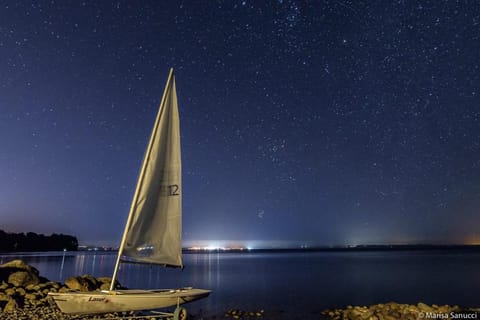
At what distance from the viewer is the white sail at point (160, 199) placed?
16.9 m

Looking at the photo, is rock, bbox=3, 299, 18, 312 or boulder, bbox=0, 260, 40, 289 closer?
rock, bbox=3, 299, 18, 312

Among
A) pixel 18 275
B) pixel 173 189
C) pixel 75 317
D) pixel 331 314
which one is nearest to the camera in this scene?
pixel 173 189

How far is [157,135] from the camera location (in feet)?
56.3

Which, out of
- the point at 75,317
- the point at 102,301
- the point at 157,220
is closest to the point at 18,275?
the point at 75,317

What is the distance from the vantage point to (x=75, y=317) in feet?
63.3

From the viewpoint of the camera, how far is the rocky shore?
2062 centimetres

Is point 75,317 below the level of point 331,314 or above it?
above

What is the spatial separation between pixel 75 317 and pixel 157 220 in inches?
310

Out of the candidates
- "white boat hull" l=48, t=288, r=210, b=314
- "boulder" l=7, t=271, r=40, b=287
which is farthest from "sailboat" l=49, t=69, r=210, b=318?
"boulder" l=7, t=271, r=40, b=287

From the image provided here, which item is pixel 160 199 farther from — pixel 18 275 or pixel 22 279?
pixel 18 275

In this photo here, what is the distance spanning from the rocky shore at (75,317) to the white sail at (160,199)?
4013 mm

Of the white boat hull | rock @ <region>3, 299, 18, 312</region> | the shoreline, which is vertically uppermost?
the white boat hull

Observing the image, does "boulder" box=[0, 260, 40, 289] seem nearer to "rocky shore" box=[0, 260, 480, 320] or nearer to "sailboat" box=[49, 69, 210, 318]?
"rocky shore" box=[0, 260, 480, 320]

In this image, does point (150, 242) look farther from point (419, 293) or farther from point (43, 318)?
point (419, 293)
